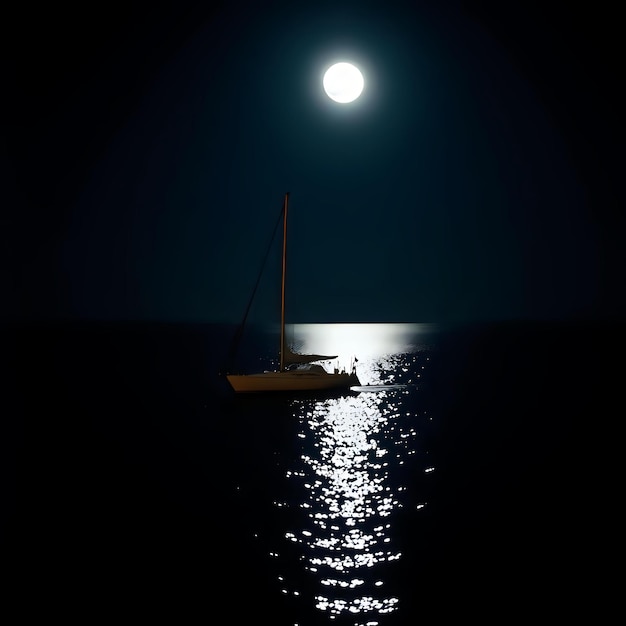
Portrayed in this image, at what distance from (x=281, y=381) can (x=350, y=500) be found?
75.1 feet

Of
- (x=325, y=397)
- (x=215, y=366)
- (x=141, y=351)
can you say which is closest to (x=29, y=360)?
(x=141, y=351)

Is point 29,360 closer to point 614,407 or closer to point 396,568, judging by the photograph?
point 396,568

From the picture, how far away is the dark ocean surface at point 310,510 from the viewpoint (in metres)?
12.0

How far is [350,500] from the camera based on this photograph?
19.0m

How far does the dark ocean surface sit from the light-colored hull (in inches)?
94.6

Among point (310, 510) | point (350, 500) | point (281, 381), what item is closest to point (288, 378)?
point (281, 381)

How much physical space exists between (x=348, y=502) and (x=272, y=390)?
79.1ft

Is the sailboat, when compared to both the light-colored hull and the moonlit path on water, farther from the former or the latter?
the moonlit path on water

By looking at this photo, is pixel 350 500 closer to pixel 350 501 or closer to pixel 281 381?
pixel 350 501

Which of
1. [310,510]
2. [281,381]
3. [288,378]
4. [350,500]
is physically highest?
[288,378]

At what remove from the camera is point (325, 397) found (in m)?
43.5

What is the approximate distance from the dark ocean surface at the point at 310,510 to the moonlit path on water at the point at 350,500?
9 cm

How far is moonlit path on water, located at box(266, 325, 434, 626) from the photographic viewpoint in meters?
12.4

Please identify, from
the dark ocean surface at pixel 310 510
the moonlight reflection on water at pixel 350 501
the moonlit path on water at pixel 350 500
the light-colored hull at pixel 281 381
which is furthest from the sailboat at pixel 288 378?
the moonlight reflection on water at pixel 350 501
